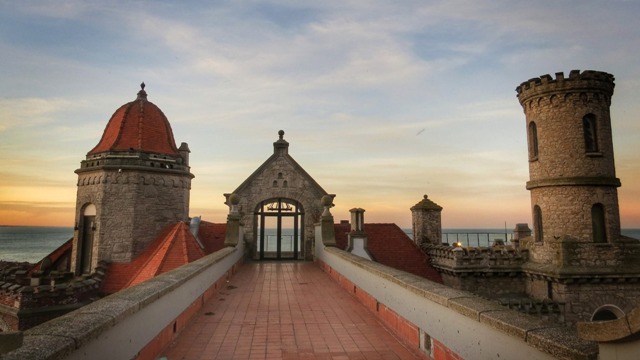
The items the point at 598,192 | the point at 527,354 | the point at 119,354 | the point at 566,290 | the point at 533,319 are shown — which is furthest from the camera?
the point at 598,192

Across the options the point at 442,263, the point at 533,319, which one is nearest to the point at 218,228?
the point at 442,263

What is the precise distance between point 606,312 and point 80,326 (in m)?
24.3

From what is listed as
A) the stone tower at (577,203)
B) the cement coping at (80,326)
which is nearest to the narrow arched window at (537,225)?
the stone tower at (577,203)

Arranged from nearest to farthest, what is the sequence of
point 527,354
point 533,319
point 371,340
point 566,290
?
point 527,354 → point 533,319 → point 371,340 → point 566,290

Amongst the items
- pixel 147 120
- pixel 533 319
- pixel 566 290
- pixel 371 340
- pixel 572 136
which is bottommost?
pixel 566 290

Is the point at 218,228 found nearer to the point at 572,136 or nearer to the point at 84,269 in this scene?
the point at 84,269

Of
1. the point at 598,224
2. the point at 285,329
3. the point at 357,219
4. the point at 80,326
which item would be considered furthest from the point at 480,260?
the point at 80,326

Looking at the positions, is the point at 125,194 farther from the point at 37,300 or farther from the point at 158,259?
the point at 37,300

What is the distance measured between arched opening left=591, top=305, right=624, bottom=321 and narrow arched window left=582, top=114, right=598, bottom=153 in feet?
26.6

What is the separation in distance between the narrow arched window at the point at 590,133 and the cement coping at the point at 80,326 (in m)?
23.4

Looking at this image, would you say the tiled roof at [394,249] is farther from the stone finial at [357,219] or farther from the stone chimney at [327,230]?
the stone chimney at [327,230]

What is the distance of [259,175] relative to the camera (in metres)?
19.9

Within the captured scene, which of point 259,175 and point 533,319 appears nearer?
point 533,319

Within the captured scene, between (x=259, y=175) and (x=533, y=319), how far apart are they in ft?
56.0
